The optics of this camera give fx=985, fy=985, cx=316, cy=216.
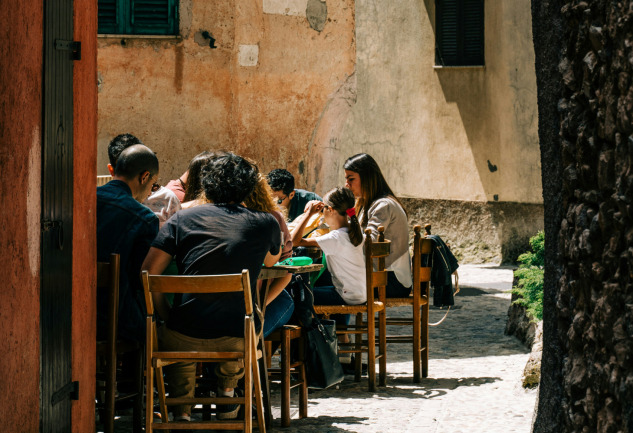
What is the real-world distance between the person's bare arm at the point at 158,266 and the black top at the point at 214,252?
0.10ft

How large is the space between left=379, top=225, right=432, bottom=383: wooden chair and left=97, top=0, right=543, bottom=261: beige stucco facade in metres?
8.67

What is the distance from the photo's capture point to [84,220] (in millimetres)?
4641

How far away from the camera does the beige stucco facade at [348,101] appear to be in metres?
15.3

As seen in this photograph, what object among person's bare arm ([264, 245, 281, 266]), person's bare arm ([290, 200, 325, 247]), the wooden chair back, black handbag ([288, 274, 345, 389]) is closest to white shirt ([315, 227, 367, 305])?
person's bare arm ([290, 200, 325, 247])

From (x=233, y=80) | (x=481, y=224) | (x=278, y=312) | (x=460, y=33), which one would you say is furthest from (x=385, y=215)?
(x=460, y=33)

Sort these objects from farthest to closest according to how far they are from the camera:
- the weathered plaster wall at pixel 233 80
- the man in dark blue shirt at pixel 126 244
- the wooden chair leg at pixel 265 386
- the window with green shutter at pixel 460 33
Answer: the window with green shutter at pixel 460 33 < the weathered plaster wall at pixel 233 80 < the wooden chair leg at pixel 265 386 < the man in dark blue shirt at pixel 126 244

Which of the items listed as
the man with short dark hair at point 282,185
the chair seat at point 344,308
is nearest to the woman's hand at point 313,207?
the chair seat at point 344,308

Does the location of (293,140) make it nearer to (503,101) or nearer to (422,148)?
(422,148)

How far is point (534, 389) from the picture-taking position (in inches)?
249

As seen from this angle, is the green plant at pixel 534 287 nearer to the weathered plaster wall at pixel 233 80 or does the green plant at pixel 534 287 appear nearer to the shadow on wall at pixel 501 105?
the shadow on wall at pixel 501 105

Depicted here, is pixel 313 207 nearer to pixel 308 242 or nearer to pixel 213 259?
pixel 308 242

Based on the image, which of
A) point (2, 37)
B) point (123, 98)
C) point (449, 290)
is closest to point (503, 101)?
point (123, 98)

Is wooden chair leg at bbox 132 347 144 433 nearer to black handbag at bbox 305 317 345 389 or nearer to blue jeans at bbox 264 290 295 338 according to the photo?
blue jeans at bbox 264 290 295 338

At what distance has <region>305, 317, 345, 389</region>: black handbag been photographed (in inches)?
229
